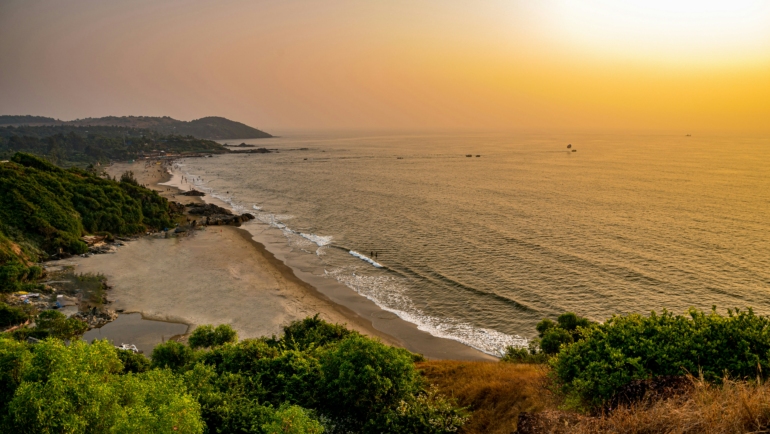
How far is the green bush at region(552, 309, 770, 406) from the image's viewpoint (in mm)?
15273

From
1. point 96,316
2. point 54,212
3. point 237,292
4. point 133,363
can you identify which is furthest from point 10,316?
point 54,212

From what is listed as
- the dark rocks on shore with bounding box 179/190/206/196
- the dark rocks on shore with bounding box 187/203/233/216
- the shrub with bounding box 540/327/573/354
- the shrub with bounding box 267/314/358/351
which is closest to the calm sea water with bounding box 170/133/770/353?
the dark rocks on shore with bounding box 179/190/206/196

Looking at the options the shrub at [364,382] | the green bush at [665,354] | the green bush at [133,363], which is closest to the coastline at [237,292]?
the green bush at [133,363]

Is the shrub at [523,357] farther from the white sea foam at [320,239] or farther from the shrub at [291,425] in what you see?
the white sea foam at [320,239]

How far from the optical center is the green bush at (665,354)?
50.1ft

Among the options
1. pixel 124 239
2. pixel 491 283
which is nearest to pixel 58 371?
pixel 491 283

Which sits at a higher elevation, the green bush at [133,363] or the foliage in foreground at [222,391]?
the foliage in foreground at [222,391]

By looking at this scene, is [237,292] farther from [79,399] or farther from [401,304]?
[79,399]

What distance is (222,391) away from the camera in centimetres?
1916

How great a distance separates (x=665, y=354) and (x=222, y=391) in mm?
18463

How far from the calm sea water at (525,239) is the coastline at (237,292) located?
2700 millimetres

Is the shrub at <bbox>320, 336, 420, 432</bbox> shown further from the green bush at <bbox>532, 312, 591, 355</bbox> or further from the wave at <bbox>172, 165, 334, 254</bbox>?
the wave at <bbox>172, 165, 334, 254</bbox>

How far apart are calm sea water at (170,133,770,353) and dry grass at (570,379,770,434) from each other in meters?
24.8

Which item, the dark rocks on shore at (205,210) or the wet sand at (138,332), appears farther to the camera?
the dark rocks on shore at (205,210)
